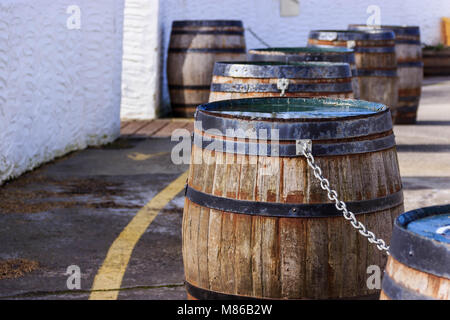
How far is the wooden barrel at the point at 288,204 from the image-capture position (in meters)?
2.96

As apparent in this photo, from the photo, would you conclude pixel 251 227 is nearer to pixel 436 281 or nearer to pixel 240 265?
pixel 240 265

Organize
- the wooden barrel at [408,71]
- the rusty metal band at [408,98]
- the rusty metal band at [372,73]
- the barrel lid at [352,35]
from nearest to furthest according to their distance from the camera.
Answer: the barrel lid at [352,35]
the rusty metal band at [372,73]
the wooden barrel at [408,71]
the rusty metal band at [408,98]

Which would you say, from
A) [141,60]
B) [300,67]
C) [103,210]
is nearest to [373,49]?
[141,60]

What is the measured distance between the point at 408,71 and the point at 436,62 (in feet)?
21.9

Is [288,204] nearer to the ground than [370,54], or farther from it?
nearer to the ground

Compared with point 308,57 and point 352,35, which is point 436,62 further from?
point 308,57

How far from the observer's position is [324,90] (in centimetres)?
458

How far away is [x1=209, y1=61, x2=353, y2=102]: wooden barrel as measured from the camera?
4461 mm

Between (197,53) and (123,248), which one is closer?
(123,248)

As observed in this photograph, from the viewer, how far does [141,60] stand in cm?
1007

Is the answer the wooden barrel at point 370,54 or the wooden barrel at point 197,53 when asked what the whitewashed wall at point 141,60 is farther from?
the wooden barrel at point 370,54

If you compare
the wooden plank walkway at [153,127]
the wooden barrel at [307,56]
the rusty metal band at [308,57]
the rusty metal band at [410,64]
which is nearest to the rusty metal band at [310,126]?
the wooden barrel at [307,56]

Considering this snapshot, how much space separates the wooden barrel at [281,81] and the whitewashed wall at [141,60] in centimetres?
546
